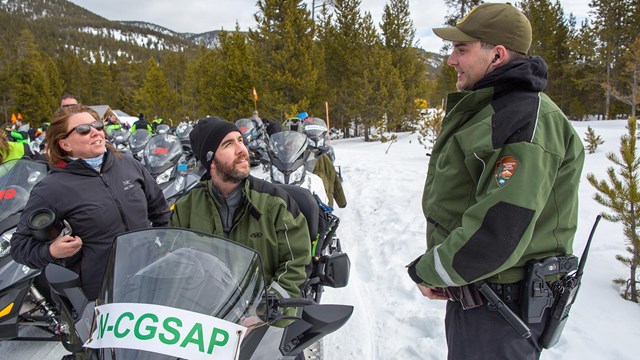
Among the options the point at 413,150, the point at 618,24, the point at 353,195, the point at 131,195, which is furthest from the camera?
the point at 618,24

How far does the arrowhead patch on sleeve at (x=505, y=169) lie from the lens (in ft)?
4.80

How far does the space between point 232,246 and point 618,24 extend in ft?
108

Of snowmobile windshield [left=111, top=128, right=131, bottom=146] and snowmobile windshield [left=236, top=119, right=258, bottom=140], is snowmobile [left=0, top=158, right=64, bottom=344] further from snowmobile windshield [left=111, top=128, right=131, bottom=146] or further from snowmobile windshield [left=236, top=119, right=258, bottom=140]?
snowmobile windshield [left=111, top=128, right=131, bottom=146]

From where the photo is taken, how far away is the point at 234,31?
28.5 meters

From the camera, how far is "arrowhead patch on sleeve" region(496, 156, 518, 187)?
4.80 ft

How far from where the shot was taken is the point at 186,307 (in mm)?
1382

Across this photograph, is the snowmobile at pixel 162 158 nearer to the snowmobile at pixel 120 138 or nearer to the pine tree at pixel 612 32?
the snowmobile at pixel 120 138

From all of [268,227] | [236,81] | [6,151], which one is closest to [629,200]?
[268,227]

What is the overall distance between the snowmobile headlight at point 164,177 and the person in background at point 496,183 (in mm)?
4511

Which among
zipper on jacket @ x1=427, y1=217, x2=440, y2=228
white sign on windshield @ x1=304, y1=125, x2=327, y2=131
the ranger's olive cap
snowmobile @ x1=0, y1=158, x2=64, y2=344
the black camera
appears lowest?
snowmobile @ x1=0, y1=158, x2=64, y2=344

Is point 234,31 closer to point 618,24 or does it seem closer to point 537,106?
point 618,24

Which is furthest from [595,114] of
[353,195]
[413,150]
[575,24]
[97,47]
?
[97,47]

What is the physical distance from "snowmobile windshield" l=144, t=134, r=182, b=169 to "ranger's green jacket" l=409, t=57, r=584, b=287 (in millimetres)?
4590

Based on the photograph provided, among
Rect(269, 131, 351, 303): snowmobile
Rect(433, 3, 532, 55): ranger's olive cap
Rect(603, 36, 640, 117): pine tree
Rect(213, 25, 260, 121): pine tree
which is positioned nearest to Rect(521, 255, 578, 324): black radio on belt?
Rect(433, 3, 532, 55): ranger's olive cap
